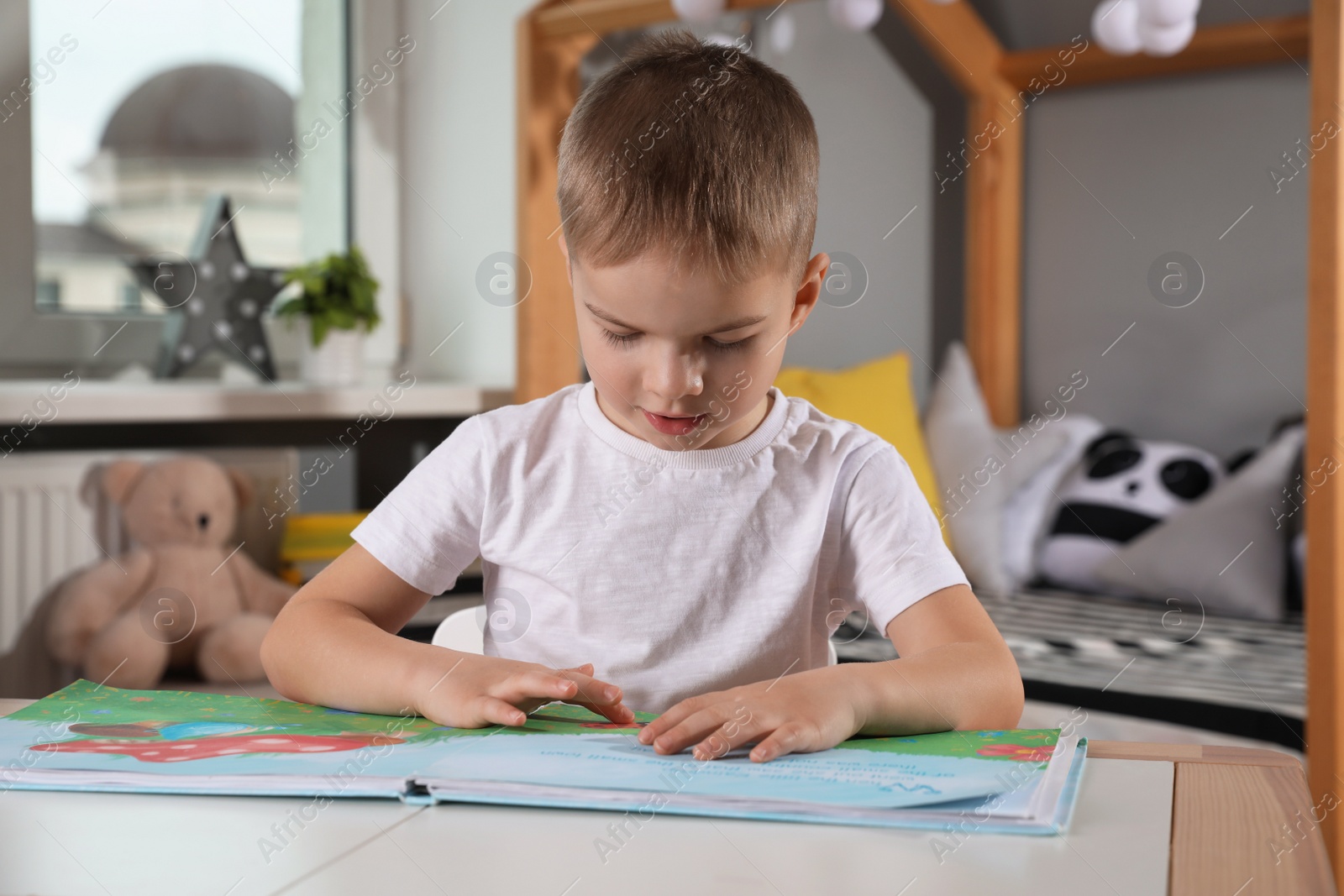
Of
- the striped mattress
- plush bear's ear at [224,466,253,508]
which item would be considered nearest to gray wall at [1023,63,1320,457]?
the striped mattress

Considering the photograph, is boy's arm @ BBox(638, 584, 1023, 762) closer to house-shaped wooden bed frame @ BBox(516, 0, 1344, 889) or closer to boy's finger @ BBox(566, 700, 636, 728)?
boy's finger @ BBox(566, 700, 636, 728)

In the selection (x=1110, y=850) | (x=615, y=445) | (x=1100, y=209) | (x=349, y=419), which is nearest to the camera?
(x=1110, y=850)

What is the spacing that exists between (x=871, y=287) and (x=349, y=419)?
94cm

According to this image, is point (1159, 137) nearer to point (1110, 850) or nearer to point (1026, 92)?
point (1026, 92)

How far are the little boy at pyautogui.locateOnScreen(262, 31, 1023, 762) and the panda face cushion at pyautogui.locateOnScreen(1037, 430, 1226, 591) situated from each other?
49.1 inches

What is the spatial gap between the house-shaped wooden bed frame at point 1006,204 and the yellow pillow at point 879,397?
0.34 metres

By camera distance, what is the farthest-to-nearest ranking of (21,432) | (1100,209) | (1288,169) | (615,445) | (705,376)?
(1100,209) → (1288,169) → (21,432) → (615,445) → (705,376)

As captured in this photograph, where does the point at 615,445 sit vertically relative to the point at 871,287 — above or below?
below

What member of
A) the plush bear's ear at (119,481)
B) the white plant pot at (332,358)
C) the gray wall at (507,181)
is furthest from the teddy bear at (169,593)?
the gray wall at (507,181)

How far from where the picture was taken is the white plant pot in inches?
72.2

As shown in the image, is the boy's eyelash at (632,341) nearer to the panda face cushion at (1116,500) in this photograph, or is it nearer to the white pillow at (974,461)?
the white pillow at (974,461)

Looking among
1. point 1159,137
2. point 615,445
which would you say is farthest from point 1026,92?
point 615,445

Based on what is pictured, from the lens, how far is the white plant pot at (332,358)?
6.02 ft

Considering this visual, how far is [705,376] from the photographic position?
23.4 inches
